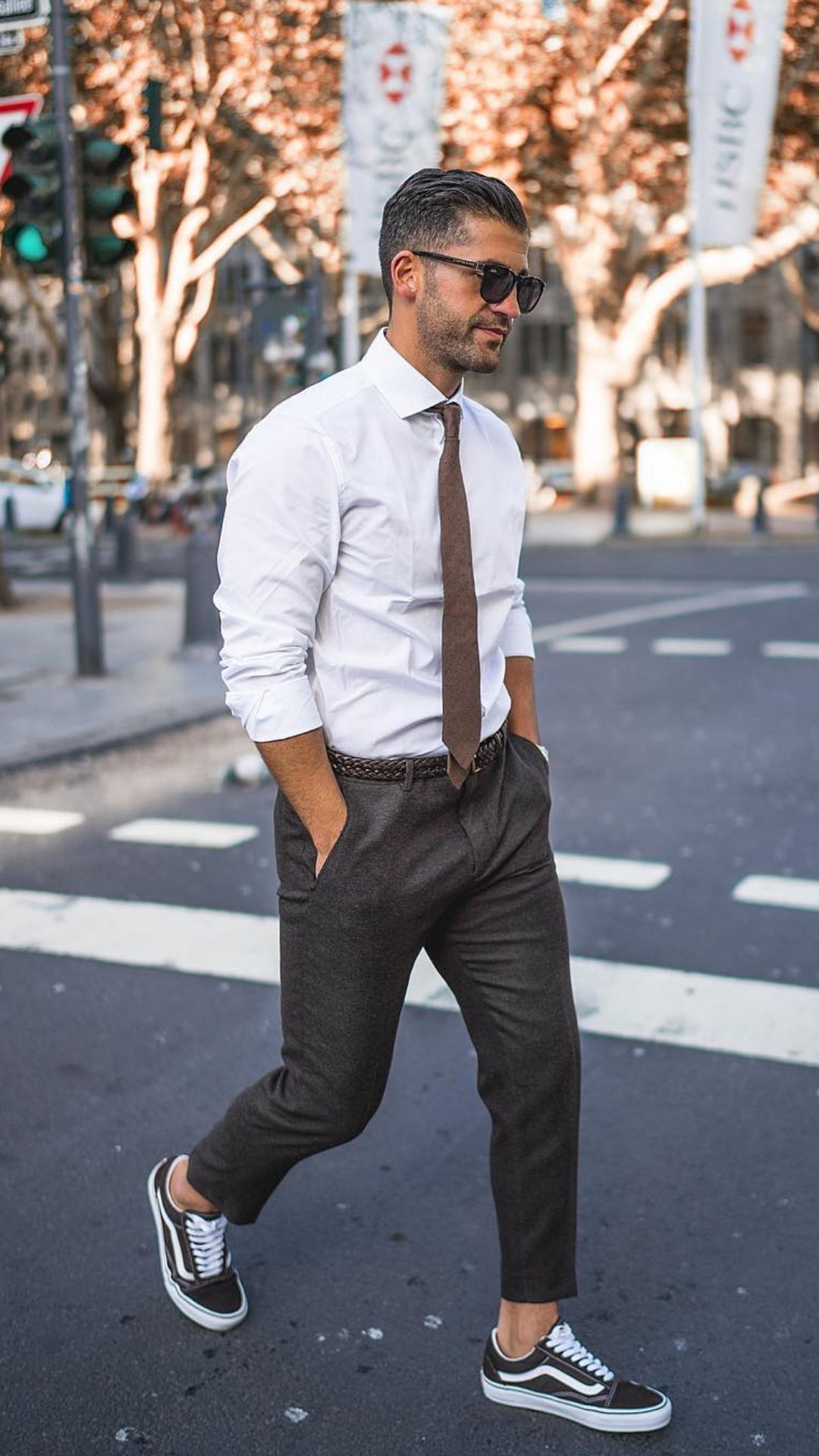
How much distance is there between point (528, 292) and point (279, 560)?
1.95 feet

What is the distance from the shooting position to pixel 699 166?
25.0m

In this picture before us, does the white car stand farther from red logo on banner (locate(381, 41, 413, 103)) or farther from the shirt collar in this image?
the shirt collar

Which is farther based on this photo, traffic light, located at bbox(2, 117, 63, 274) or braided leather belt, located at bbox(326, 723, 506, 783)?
traffic light, located at bbox(2, 117, 63, 274)

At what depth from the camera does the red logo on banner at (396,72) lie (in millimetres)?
21203

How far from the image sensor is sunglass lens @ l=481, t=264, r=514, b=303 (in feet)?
8.98

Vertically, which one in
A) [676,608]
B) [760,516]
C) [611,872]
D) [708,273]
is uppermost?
[708,273]

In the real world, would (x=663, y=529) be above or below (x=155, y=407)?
below

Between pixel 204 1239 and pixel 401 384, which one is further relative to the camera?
pixel 204 1239

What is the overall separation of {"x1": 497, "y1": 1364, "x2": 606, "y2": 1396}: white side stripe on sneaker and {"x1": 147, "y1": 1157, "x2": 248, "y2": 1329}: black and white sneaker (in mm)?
551

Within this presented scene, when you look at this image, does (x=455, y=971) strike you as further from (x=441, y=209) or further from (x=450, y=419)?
(x=441, y=209)

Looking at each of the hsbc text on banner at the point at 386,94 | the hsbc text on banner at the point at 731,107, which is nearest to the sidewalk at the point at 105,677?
the hsbc text on banner at the point at 386,94

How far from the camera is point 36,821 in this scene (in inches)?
310

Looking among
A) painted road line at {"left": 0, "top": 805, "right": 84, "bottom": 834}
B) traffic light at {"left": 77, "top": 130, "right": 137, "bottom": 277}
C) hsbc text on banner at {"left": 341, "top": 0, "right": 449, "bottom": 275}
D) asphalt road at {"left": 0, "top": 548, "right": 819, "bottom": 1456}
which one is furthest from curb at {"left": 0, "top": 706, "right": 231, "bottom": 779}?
hsbc text on banner at {"left": 341, "top": 0, "right": 449, "bottom": 275}

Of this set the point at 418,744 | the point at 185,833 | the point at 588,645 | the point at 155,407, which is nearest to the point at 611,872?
the point at 185,833
